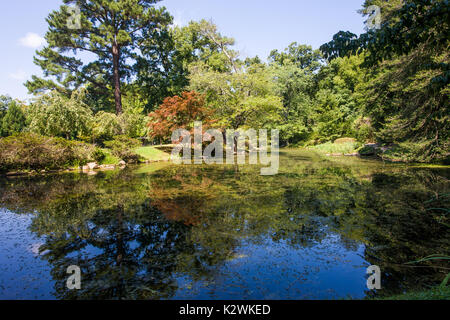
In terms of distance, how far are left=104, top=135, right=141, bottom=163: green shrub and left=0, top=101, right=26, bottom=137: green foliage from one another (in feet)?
68.5

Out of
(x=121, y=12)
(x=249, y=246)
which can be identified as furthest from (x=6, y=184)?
(x=121, y=12)

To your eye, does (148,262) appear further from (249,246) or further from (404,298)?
(404,298)

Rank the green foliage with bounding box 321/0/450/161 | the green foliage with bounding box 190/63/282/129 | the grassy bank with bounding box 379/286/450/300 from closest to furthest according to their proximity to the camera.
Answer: the grassy bank with bounding box 379/286/450/300
the green foliage with bounding box 321/0/450/161
the green foliage with bounding box 190/63/282/129

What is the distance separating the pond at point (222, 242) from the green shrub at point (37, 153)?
529cm

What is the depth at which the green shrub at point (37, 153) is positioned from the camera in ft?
37.2

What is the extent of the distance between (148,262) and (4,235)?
3.04m

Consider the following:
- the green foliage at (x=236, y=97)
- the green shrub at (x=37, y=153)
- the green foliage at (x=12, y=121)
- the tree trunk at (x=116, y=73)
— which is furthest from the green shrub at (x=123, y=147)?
the green foliage at (x=12, y=121)

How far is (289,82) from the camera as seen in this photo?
101 feet

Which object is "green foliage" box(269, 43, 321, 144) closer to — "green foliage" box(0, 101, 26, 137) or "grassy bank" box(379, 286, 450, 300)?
"grassy bank" box(379, 286, 450, 300)

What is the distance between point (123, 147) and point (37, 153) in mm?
4398

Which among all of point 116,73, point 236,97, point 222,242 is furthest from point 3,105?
point 222,242

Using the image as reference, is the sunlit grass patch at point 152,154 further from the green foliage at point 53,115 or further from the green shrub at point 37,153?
the green shrub at point 37,153

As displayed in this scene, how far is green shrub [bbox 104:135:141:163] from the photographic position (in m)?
15.3

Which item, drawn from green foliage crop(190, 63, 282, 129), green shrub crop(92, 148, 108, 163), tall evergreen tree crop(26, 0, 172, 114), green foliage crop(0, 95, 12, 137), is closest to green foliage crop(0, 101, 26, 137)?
green foliage crop(0, 95, 12, 137)
